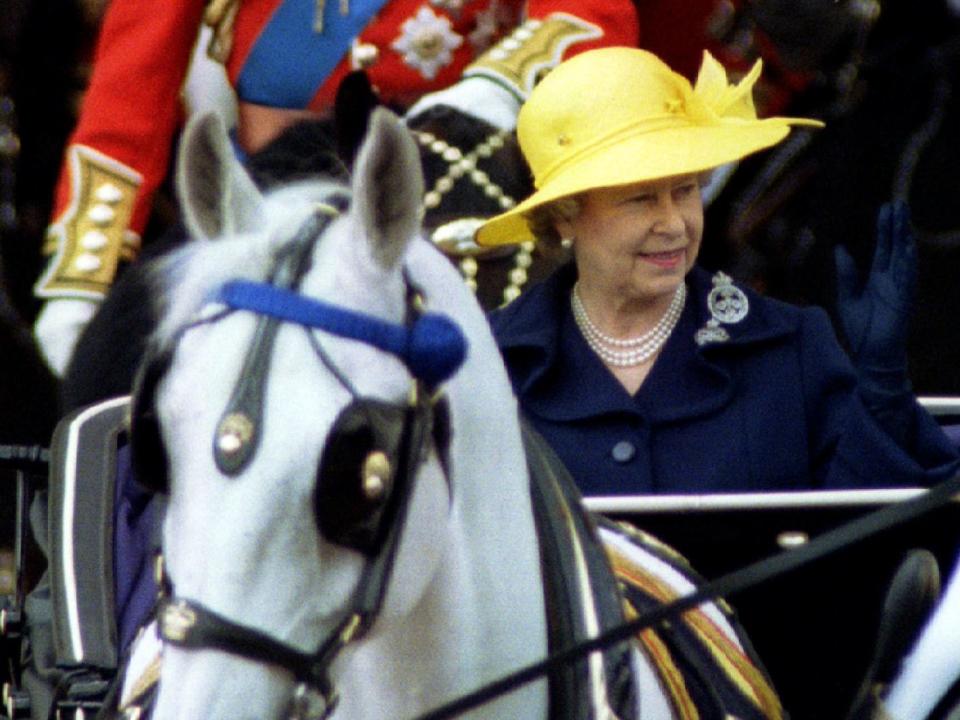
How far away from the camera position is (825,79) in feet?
12.7

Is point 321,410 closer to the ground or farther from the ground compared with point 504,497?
farther from the ground

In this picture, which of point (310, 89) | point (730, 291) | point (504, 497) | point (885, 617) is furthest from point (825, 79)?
point (504, 497)

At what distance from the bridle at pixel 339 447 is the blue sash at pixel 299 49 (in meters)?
1.62

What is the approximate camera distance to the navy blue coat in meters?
2.55

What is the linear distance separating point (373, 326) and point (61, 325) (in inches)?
58.0

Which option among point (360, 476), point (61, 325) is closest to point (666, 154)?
point (360, 476)

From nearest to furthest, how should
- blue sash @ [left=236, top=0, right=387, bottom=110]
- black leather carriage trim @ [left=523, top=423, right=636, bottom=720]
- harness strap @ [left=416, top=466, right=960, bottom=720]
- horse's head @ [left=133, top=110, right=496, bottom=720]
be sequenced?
1. horse's head @ [left=133, top=110, right=496, bottom=720]
2. harness strap @ [left=416, top=466, right=960, bottom=720]
3. black leather carriage trim @ [left=523, top=423, right=636, bottom=720]
4. blue sash @ [left=236, top=0, right=387, bottom=110]

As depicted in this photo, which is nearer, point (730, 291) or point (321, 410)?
point (321, 410)

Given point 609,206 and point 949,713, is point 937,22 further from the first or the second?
point 949,713

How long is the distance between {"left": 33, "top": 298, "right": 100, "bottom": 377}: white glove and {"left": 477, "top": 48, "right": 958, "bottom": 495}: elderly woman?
781mm

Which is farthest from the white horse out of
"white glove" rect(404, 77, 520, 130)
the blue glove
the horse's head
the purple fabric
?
"white glove" rect(404, 77, 520, 130)

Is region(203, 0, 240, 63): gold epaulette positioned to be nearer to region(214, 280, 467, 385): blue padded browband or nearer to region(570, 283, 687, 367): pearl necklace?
region(570, 283, 687, 367): pearl necklace

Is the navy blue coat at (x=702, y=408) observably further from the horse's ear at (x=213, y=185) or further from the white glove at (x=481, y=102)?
the horse's ear at (x=213, y=185)

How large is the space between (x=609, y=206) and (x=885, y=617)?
58 centimetres
